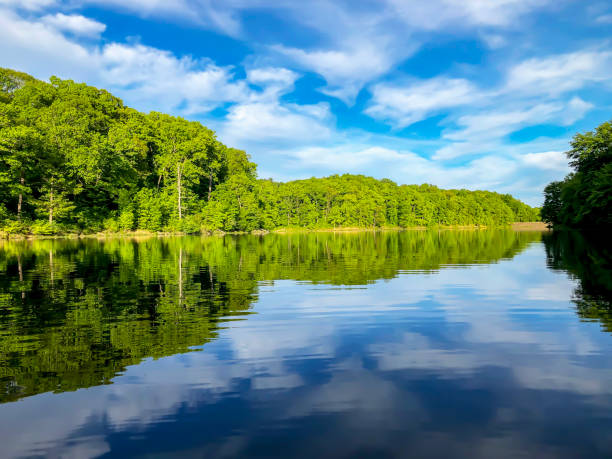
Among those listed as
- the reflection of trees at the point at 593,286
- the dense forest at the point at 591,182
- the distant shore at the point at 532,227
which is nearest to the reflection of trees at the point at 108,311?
the reflection of trees at the point at 593,286

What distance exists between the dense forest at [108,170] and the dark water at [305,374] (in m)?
51.2

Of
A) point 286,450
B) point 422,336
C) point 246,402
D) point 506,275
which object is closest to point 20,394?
point 246,402

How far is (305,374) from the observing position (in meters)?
6.30

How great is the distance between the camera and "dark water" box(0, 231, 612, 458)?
433 cm

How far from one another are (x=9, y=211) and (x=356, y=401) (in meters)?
65.1

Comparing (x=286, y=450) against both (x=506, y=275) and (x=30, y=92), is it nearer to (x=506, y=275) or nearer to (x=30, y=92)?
(x=506, y=275)

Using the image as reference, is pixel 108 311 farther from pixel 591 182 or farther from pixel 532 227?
pixel 532 227

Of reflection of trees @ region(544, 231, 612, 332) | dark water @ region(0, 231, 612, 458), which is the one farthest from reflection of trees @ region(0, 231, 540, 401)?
reflection of trees @ region(544, 231, 612, 332)

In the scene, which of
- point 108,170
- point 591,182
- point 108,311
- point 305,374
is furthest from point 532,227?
point 305,374

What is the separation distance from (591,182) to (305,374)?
68336mm

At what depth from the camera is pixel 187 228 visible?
241ft

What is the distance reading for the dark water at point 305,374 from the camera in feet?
14.2

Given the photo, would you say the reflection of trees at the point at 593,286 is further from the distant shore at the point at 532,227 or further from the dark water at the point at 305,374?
the distant shore at the point at 532,227

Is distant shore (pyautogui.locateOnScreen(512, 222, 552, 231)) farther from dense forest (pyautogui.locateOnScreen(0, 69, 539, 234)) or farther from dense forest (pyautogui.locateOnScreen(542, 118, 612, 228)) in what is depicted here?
dense forest (pyautogui.locateOnScreen(0, 69, 539, 234))
